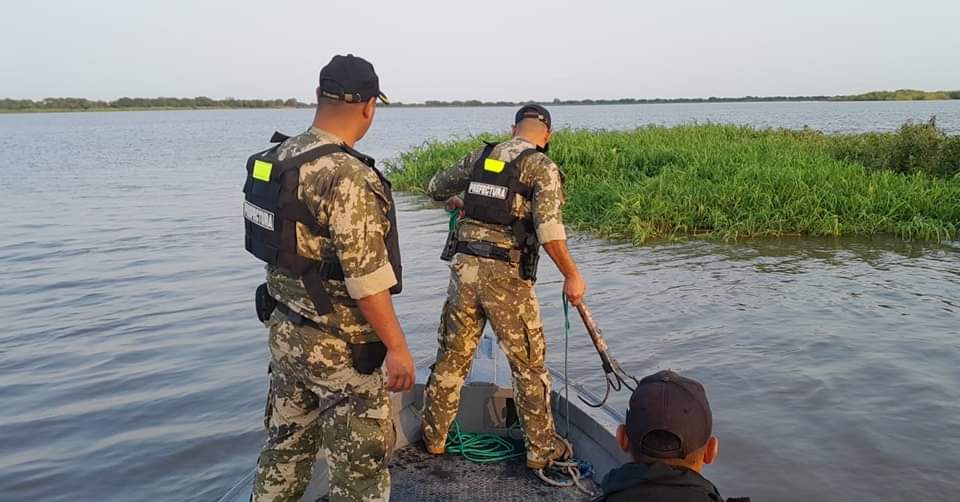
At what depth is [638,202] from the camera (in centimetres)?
1263

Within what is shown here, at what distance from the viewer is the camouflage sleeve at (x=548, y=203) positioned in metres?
3.73

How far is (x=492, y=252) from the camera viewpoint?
12.8 feet

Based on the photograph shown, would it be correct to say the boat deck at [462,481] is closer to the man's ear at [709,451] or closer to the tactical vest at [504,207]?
the tactical vest at [504,207]

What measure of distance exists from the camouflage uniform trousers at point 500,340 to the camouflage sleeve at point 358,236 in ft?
4.08

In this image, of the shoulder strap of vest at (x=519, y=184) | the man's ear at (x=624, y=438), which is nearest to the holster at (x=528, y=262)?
the shoulder strap of vest at (x=519, y=184)

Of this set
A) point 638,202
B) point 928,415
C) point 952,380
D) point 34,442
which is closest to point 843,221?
point 638,202

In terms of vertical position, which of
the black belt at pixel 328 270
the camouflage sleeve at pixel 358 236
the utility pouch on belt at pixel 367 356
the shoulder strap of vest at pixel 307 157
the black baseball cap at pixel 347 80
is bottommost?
the utility pouch on belt at pixel 367 356

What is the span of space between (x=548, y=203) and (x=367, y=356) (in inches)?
51.8

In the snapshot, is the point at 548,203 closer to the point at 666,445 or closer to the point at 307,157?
the point at 307,157

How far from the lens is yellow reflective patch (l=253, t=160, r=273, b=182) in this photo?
2.74 metres

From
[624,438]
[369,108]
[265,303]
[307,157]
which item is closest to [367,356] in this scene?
[265,303]

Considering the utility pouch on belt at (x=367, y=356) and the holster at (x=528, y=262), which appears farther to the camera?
the holster at (x=528, y=262)

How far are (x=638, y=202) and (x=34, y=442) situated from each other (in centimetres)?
926

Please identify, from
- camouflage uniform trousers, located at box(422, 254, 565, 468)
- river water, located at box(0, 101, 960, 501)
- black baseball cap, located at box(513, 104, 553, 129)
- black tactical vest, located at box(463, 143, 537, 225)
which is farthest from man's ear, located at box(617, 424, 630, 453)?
river water, located at box(0, 101, 960, 501)
